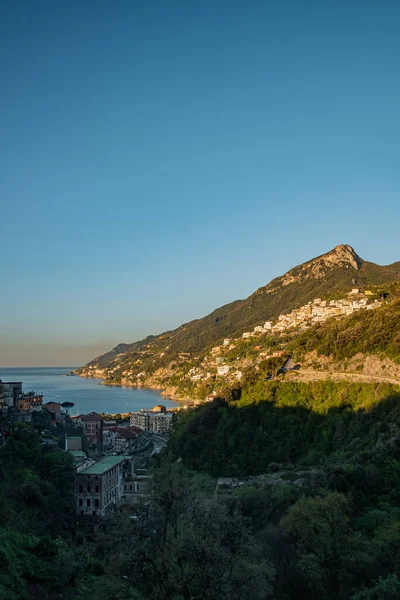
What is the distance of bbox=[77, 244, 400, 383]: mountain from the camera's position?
11075 cm

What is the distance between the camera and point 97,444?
4556cm

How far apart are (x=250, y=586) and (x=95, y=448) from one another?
3504 centimetres

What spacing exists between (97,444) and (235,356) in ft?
137

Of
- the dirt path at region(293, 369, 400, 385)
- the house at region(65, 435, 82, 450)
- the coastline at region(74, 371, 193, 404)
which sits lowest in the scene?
the coastline at region(74, 371, 193, 404)

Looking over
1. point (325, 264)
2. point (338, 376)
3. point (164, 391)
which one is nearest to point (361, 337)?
point (338, 376)

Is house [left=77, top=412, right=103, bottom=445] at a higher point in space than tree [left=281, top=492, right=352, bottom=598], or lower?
lower

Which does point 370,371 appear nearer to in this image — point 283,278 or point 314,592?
point 314,592

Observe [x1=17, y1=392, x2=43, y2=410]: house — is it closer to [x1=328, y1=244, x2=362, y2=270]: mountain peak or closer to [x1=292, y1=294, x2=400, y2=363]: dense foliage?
[x1=292, y1=294, x2=400, y2=363]: dense foliage

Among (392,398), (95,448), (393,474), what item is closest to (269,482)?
(393,474)

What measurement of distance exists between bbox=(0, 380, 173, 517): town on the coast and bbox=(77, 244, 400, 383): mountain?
57.0 m

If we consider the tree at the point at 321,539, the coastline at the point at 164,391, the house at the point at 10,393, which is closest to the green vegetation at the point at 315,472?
the tree at the point at 321,539

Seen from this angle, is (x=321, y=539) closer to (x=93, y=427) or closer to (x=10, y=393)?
(x=10, y=393)

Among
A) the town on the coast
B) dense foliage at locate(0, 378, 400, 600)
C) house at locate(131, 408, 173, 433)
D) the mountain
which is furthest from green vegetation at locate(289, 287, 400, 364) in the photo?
the mountain

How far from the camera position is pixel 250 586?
31.7ft
